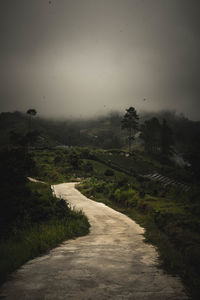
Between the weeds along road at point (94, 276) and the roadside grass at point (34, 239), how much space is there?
32 cm

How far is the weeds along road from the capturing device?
12.2 feet

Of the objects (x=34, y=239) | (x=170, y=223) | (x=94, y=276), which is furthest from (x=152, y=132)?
(x=94, y=276)

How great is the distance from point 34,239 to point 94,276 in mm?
3418

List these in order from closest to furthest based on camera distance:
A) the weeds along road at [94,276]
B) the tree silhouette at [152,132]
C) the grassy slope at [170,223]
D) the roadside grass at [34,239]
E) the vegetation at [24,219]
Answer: the weeds along road at [94,276] < the grassy slope at [170,223] < the roadside grass at [34,239] < the vegetation at [24,219] < the tree silhouette at [152,132]

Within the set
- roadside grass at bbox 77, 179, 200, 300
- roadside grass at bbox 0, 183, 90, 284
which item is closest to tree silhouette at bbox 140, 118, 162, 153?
roadside grass at bbox 77, 179, 200, 300

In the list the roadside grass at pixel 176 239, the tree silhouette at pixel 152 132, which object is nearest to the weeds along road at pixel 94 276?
the roadside grass at pixel 176 239

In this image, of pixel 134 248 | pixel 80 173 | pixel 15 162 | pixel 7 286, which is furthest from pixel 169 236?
pixel 80 173

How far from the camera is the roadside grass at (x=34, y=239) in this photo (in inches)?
212

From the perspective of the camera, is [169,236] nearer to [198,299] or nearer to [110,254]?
[110,254]

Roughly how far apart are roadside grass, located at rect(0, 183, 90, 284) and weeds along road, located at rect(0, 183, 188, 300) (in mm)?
322

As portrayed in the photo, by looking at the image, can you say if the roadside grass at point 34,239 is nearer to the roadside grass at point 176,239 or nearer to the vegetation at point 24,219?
the vegetation at point 24,219

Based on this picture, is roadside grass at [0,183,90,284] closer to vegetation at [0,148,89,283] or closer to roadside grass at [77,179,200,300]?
vegetation at [0,148,89,283]

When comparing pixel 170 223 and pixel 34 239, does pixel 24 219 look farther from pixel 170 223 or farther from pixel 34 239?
pixel 170 223

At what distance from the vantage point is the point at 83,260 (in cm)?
554
